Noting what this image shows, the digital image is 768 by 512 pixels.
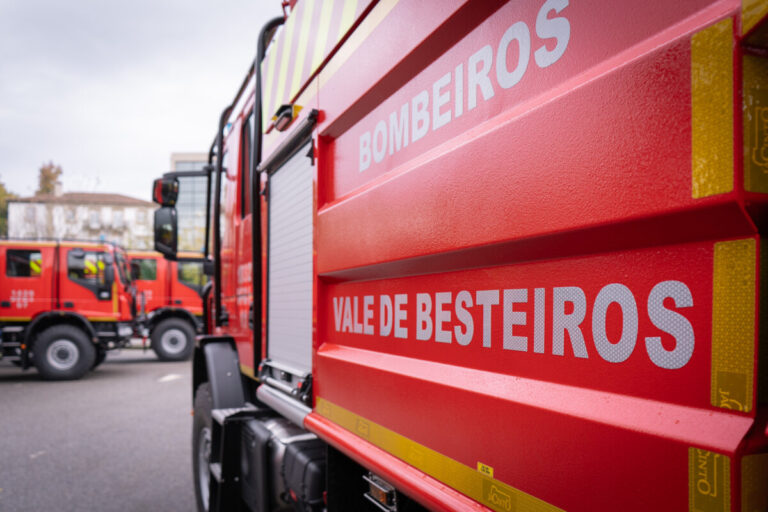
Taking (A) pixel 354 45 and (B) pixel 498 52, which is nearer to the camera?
(B) pixel 498 52

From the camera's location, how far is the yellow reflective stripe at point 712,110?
2.15ft

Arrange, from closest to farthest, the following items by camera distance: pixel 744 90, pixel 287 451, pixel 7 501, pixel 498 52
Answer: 1. pixel 744 90
2. pixel 498 52
3. pixel 287 451
4. pixel 7 501

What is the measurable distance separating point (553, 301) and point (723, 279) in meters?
0.29

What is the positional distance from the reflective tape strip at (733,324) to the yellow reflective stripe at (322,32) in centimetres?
151

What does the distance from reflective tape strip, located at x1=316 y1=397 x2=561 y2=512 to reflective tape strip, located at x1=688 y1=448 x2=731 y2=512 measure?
0.27 meters

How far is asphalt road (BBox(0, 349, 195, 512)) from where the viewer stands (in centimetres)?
396

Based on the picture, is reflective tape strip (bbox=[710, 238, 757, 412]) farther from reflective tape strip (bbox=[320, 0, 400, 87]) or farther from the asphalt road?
the asphalt road

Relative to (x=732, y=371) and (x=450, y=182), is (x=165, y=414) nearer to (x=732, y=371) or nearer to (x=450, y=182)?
(x=450, y=182)

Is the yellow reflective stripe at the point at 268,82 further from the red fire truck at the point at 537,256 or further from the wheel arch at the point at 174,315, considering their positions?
the wheel arch at the point at 174,315

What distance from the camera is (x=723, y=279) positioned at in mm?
673

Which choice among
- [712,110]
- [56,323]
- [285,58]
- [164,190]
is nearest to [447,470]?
[712,110]

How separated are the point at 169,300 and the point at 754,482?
12.8 meters

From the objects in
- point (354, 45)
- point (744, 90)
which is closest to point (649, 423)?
point (744, 90)

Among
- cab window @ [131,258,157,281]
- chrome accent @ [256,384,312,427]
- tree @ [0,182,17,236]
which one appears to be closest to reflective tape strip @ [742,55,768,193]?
chrome accent @ [256,384,312,427]
